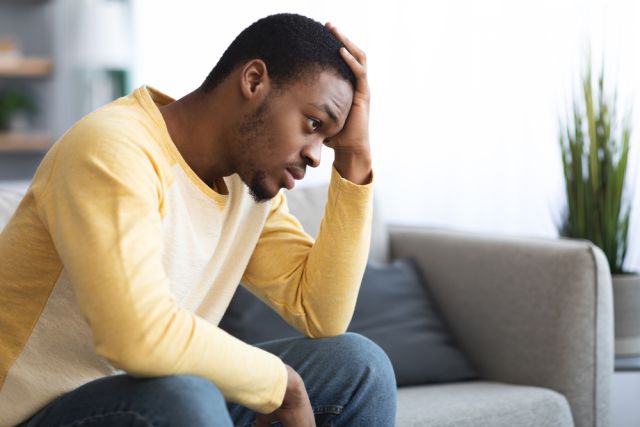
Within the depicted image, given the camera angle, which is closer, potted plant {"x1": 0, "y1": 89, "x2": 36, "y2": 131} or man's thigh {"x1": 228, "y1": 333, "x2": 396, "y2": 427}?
man's thigh {"x1": 228, "y1": 333, "x2": 396, "y2": 427}

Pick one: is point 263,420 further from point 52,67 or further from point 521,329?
point 52,67

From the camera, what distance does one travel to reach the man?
1.01 metres

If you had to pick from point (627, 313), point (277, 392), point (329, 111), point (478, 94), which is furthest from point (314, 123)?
point (478, 94)

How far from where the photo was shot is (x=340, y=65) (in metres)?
1.27

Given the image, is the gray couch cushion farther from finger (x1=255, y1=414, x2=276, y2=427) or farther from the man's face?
the man's face

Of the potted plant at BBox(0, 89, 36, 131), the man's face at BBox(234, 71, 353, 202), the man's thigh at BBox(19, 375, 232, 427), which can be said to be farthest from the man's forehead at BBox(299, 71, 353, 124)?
the potted plant at BBox(0, 89, 36, 131)

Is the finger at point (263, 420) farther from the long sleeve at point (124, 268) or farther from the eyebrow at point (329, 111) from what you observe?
the eyebrow at point (329, 111)

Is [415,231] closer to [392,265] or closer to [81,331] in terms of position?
[392,265]

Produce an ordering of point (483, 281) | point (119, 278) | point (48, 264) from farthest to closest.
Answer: point (483, 281) → point (48, 264) → point (119, 278)

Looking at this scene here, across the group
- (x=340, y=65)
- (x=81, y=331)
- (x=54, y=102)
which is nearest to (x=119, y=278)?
(x=81, y=331)

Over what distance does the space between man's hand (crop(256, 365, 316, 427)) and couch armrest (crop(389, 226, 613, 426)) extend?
0.81m

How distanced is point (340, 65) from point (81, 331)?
1.64 ft

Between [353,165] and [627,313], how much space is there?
3.15 feet

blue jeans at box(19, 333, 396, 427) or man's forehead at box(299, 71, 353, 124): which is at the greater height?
man's forehead at box(299, 71, 353, 124)
